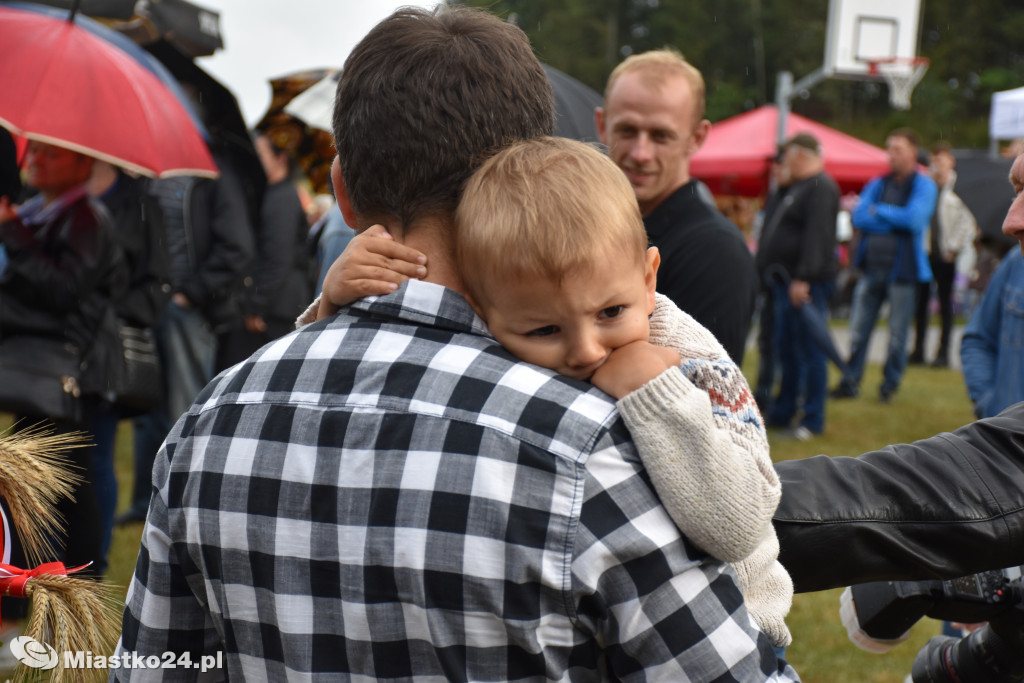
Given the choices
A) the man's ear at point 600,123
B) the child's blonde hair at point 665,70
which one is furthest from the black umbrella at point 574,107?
the child's blonde hair at point 665,70

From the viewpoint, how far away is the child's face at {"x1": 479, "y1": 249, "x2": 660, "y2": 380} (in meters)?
1.19

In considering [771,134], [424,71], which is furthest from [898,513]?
[771,134]

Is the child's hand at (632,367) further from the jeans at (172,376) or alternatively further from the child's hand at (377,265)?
the jeans at (172,376)

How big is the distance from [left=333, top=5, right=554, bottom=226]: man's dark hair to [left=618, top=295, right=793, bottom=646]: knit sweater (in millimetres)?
359

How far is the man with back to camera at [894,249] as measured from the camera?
8.80 meters

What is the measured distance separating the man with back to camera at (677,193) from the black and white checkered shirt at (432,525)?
1.58 m

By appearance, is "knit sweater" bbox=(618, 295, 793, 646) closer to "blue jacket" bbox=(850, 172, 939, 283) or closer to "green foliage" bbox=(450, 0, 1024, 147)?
"blue jacket" bbox=(850, 172, 939, 283)

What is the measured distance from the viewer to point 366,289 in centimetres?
123

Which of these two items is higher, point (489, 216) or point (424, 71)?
point (424, 71)

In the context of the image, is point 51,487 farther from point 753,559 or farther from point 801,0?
point 801,0

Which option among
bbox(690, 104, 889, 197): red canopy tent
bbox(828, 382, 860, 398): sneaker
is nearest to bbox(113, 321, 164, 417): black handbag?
→ bbox(828, 382, 860, 398): sneaker

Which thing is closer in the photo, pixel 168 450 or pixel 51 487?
pixel 168 450

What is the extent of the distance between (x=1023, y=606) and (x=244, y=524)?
1.16 metres

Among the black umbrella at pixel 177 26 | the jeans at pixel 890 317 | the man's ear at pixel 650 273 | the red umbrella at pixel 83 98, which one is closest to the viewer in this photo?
the man's ear at pixel 650 273
